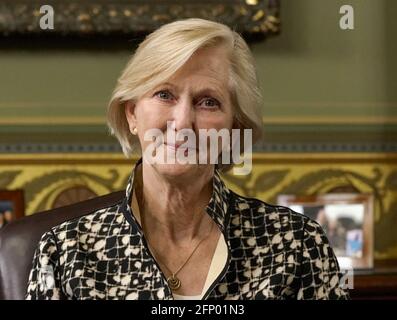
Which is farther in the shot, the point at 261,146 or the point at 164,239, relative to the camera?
Result: the point at 261,146

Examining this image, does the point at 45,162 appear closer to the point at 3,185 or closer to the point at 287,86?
the point at 3,185

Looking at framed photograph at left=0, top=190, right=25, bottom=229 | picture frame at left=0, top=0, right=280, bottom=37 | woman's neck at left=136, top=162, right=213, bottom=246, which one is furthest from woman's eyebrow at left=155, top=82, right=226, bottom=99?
framed photograph at left=0, top=190, right=25, bottom=229

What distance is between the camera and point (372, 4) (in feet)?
5.79

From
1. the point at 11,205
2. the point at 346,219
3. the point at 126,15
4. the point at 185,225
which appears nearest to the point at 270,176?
the point at 346,219

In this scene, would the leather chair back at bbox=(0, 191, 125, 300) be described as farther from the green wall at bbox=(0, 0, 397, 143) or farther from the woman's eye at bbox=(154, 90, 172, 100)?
the green wall at bbox=(0, 0, 397, 143)

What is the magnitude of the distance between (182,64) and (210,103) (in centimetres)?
7

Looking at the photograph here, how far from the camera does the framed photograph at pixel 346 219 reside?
5.70 feet

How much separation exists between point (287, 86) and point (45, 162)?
573 mm

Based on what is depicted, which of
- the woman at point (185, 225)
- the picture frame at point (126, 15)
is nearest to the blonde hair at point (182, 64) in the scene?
the woman at point (185, 225)

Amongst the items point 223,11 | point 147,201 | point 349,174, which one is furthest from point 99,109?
point 147,201

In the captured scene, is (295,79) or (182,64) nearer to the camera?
(182,64)

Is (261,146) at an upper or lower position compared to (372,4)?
lower

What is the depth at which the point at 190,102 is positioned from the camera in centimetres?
100

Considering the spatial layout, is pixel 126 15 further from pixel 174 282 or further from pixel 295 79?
pixel 174 282
